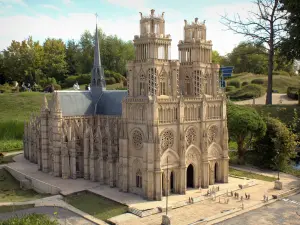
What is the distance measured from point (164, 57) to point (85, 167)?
17368 mm

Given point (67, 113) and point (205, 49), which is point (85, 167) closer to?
point (67, 113)

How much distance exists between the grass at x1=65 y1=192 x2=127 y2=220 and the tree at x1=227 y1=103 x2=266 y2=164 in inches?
911

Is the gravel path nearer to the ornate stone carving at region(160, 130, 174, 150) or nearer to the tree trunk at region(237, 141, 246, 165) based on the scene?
the ornate stone carving at region(160, 130, 174, 150)

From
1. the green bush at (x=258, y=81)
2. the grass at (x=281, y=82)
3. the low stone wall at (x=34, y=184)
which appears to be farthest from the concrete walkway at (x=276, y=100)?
the low stone wall at (x=34, y=184)

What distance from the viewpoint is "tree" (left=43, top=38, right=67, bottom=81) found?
106 meters

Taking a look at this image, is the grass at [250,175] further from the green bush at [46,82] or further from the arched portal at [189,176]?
the green bush at [46,82]

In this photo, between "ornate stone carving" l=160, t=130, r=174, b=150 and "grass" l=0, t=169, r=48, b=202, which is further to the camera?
"grass" l=0, t=169, r=48, b=202

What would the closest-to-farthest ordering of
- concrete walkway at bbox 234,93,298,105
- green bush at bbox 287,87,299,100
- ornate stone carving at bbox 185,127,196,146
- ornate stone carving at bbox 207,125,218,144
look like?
ornate stone carving at bbox 185,127,196,146
ornate stone carving at bbox 207,125,218,144
concrete walkway at bbox 234,93,298,105
green bush at bbox 287,87,299,100

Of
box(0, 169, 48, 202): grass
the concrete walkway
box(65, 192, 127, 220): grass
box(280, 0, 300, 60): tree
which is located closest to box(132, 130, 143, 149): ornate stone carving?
box(65, 192, 127, 220): grass

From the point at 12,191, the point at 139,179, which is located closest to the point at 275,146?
the point at 139,179

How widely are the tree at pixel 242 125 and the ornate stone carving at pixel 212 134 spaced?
9437 mm

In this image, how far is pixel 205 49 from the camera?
39.7 meters

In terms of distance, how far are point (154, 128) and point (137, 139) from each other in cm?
296

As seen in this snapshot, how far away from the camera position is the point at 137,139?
119 ft
